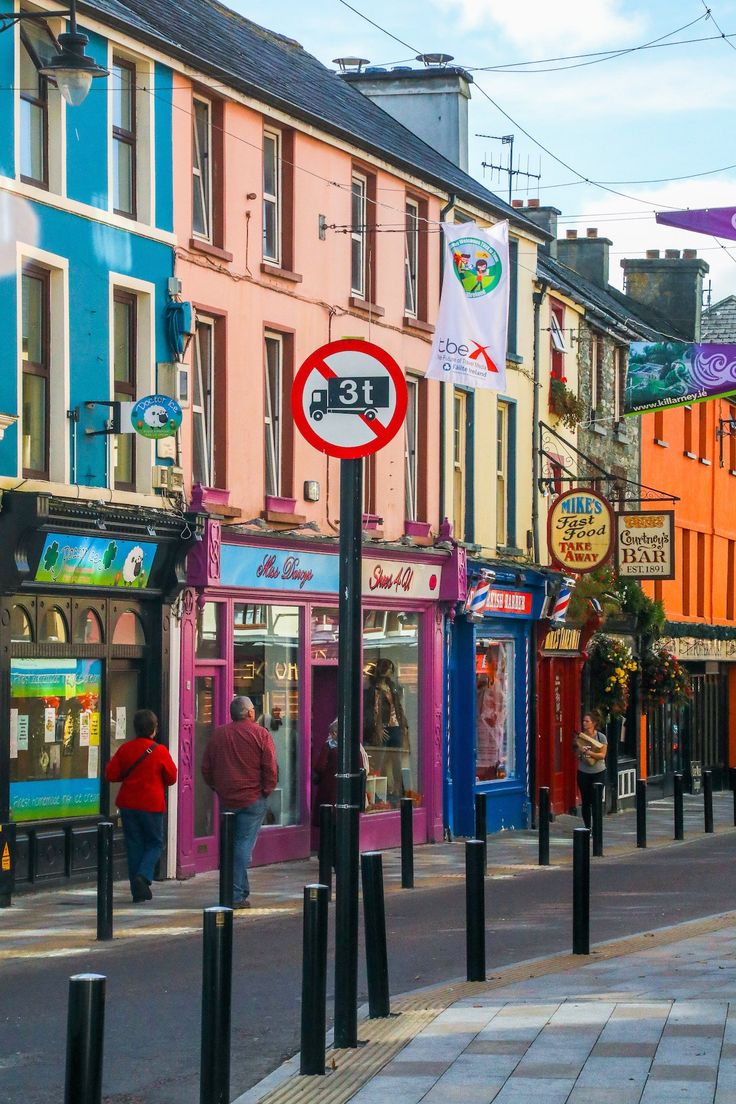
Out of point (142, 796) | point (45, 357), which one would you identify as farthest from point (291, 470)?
point (142, 796)

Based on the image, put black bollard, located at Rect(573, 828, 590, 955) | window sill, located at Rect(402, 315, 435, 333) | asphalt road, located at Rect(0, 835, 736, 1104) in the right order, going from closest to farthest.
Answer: asphalt road, located at Rect(0, 835, 736, 1104)
black bollard, located at Rect(573, 828, 590, 955)
window sill, located at Rect(402, 315, 435, 333)

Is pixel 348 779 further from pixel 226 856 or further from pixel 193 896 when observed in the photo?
pixel 193 896

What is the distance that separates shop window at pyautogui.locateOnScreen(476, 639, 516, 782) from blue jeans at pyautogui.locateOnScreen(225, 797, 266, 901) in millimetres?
10843

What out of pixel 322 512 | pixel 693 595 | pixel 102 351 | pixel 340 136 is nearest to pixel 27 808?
pixel 102 351

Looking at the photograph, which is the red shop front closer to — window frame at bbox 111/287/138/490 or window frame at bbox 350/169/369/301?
window frame at bbox 350/169/369/301

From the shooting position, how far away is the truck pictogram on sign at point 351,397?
9.30 metres

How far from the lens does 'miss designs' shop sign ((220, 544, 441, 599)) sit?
2072 cm

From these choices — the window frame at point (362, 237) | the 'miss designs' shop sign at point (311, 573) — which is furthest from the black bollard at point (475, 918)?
the window frame at point (362, 237)

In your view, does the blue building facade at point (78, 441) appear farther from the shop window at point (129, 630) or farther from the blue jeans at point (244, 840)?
the blue jeans at point (244, 840)

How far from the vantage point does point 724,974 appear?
11398 millimetres

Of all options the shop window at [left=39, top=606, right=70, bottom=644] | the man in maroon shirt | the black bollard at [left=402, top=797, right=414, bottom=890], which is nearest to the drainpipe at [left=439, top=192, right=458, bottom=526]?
the black bollard at [left=402, top=797, right=414, bottom=890]

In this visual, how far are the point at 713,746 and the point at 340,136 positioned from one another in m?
24.1

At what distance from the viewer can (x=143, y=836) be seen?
16.6 meters

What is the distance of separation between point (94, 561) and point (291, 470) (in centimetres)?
441
